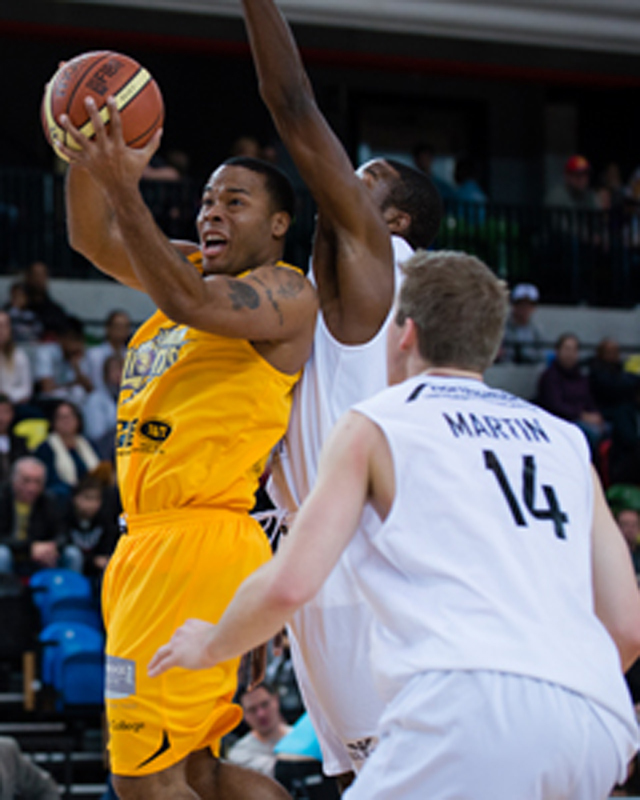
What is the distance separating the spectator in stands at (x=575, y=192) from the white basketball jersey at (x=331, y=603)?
11905 millimetres

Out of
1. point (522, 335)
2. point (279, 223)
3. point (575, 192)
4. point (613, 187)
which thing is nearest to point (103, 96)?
point (279, 223)

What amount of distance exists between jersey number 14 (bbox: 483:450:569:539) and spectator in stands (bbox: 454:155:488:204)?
12.4m

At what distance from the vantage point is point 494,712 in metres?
2.07

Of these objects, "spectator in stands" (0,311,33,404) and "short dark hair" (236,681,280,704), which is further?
"spectator in stands" (0,311,33,404)

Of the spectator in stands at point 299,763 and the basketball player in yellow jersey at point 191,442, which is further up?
the basketball player in yellow jersey at point 191,442

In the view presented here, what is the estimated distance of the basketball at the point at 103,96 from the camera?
3260 millimetres

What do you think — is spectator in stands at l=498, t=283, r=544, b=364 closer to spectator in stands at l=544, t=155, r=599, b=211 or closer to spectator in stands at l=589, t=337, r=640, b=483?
spectator in stands at l=589, t=337, r=640, b=483

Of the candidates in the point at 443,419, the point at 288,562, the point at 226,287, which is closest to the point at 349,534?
the point at 288,562

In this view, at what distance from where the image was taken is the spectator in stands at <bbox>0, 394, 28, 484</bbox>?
8930 mm

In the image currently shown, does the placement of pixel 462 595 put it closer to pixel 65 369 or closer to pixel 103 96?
pixel 103 96

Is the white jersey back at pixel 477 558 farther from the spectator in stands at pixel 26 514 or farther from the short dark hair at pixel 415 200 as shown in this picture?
the spectator in stands at pixel 26 514

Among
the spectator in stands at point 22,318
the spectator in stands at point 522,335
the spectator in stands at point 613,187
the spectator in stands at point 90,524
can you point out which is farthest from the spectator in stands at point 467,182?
the spectator in stands at point 90,524

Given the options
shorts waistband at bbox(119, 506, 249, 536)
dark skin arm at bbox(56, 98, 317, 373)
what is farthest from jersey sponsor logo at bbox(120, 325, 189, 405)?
shorts waistband at bbox(119, 506, 249, 536)

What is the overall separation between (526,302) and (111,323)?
459 centimetres
